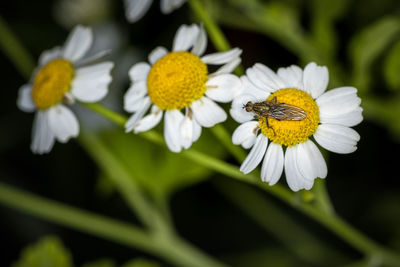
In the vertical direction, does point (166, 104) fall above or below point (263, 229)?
above

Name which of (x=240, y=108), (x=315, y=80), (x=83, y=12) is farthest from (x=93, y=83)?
(x=83, y=12)

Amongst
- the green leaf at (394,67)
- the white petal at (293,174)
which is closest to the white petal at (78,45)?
the white petal at (293,174)

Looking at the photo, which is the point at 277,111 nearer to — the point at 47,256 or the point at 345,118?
the point at 345,118

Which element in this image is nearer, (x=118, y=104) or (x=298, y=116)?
(x=298, y=116)

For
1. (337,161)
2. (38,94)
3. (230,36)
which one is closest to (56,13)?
(230,36)

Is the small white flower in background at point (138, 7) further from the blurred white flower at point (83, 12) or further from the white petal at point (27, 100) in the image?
the blurred white flower at point (83, 12)

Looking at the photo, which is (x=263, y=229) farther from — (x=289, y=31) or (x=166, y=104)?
(x=166, y=104)

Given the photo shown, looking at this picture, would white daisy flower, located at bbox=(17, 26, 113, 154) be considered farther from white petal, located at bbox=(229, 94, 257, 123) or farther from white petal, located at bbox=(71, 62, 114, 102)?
white petal, located at bbox=(229, 94, 257, 123)

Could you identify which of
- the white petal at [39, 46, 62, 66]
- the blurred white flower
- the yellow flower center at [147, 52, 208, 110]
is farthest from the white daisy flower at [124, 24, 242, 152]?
the blurred white flower
